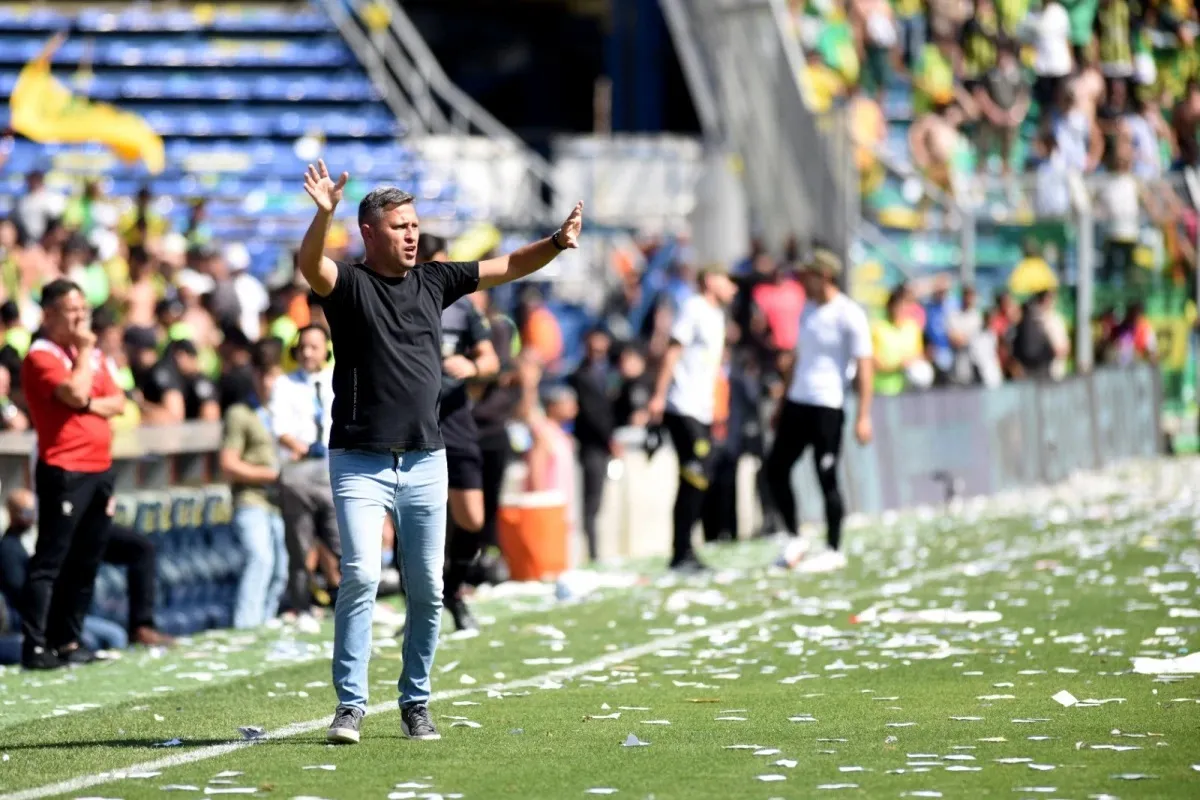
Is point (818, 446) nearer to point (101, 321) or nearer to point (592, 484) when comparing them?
point (592, 484)

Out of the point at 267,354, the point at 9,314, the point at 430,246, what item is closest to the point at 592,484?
the point at 267,354

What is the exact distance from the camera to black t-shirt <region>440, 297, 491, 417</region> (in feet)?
42.2

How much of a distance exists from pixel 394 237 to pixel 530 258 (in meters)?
0.59

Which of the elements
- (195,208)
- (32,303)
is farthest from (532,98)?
(32,303)

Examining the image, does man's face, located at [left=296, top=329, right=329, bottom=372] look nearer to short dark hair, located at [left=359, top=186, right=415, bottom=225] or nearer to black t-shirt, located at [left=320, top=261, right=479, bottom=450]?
black t-shirt, located at [left=320, top=261, right=479, bottom=450]

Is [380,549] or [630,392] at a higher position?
[630,392]

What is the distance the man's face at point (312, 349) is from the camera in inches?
550

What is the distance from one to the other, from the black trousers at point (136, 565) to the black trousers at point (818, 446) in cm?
499

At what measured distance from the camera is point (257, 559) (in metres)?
14.4

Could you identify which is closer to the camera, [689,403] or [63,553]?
[63,553]

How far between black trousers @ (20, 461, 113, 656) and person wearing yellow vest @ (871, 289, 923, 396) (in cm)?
1155

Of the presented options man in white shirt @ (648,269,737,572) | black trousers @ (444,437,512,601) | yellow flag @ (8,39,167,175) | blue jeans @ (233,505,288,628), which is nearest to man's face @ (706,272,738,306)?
man in white shirt @ (648,269,737,572)

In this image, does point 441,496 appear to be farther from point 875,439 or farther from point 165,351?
point 875,439

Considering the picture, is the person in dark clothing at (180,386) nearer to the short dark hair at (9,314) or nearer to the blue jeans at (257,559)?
the short dark hair at (9,314)
